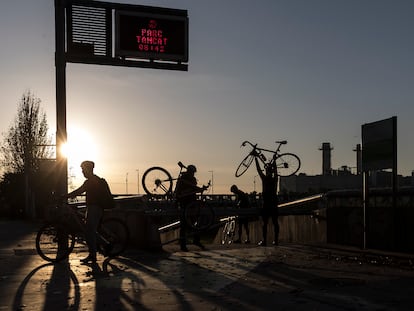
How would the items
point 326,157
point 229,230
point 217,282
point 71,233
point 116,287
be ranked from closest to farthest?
1. point 116,287
2. point 217,282
3. point 71,233
4. point 229,230
5. point 326,157

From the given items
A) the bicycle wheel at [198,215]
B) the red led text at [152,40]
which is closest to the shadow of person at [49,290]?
the bicycle wheel at [198,215]

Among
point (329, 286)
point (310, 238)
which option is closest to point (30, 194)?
point (310, 238)

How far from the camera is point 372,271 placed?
31.0 feet

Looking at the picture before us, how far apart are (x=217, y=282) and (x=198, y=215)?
6.10 meters

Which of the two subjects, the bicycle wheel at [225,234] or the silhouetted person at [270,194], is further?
the bicycle wheel at [225,234]

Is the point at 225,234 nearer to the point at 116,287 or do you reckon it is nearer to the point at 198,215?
the point at 198,215

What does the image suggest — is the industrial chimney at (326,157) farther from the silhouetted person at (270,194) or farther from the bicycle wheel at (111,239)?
the bicycle wheel at (111,239)

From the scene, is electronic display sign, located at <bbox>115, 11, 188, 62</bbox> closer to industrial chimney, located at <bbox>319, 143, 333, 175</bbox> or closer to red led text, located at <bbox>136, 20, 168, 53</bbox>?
red led text, located at <bbox>136, 20, 168, 53</bbox>

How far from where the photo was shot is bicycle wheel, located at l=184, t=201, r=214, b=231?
14.5 metres

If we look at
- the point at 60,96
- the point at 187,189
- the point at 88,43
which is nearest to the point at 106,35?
the point at 88,43

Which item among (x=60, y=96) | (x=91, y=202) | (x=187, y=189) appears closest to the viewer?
(x=91, y=202)

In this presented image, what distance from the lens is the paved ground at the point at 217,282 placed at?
23.2 feet

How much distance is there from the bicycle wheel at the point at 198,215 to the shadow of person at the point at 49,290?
435 centimetres

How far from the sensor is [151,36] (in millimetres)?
16062
